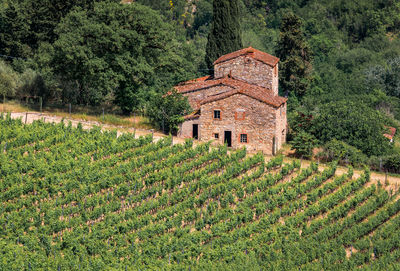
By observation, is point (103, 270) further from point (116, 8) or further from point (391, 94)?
point (391, 94)

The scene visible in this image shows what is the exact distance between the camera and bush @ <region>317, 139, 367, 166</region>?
3716cm

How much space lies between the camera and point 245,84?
4156 centimetres

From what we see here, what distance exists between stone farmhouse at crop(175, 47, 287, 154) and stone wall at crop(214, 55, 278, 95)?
159 millimetres

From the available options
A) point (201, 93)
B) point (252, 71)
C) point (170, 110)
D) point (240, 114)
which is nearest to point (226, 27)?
point (252, 71)

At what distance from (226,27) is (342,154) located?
18.6m

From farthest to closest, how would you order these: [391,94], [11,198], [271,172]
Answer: [391,94]
[271,172]
[11,198]

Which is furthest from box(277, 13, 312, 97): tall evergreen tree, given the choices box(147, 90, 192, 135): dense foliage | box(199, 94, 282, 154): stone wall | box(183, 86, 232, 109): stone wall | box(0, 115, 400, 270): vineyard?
box(0, 115, 400, 270): vineyard

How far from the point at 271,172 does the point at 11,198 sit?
542 inches

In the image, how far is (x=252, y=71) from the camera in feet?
140

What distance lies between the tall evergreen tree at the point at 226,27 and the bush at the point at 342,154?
1643cm

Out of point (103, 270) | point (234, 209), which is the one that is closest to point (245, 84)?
point (234, 209)

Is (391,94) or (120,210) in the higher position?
(391,94)

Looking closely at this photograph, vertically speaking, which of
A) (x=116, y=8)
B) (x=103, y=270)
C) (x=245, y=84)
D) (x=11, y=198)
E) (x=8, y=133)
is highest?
(x=116, y=8)

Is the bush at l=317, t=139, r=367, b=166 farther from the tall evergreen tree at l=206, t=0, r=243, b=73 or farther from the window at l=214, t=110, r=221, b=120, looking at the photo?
the tall evergreen tree at l=206, t=0, r=243, b=73
